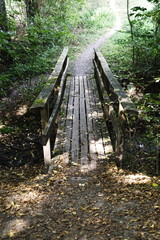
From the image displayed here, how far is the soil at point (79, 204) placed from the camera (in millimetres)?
2469

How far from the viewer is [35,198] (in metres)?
3.32

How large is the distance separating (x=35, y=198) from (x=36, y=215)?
1.55 ft

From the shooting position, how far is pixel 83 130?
18.1 feet

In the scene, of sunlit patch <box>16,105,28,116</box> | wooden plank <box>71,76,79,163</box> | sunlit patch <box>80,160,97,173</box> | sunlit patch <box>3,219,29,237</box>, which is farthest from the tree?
sunlit patch <box>3,219,29,237</box>

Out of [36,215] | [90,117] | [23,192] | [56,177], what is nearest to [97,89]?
[90,117]

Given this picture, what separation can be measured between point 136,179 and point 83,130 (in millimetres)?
2182

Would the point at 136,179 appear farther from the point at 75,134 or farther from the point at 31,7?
the point at 31,7

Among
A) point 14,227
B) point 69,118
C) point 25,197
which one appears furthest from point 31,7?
point 14,227

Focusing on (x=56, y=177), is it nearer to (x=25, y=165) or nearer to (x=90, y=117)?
(x=25, y=165)

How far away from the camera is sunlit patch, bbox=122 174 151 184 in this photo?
3.52m

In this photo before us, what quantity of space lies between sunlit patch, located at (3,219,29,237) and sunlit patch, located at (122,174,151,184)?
1.64 m

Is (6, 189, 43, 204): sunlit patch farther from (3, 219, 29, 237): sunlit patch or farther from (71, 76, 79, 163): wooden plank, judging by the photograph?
(71, 76, 79, 163): wooden plank

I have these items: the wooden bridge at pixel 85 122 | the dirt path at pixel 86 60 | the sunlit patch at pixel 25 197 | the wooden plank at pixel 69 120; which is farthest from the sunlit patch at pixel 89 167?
the dirt path at pixel 86 60

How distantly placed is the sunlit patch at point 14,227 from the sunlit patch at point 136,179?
1.64m
